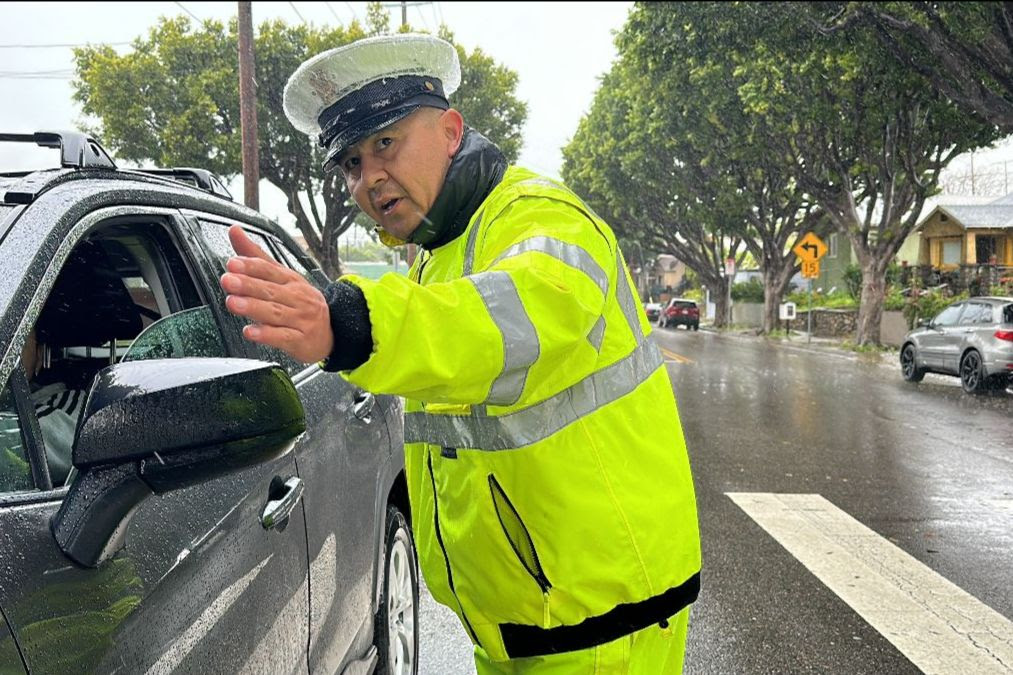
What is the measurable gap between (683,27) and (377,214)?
608 inches

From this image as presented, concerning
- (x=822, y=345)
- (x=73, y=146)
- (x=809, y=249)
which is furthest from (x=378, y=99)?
(x=809, y=249)

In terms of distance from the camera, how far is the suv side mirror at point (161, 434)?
110 cm

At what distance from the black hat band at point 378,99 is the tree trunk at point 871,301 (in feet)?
73.6

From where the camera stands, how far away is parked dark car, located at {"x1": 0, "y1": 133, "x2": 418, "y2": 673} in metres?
1.13

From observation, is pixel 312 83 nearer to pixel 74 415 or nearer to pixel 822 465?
pixel 74 415

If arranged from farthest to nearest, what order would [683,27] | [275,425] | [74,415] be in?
1. [683,27]
2. [74,415]
3. [275,425]

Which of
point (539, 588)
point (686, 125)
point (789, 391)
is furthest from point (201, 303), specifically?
point (686, 125)

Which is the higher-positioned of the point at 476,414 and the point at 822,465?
the point at 476,414

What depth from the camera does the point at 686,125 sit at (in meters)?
24.0

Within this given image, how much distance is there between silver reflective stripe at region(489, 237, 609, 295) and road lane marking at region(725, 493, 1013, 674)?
2.77m

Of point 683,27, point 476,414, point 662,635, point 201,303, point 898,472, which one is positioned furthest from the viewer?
point 683,27

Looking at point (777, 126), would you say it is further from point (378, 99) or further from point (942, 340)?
point (378, 99)

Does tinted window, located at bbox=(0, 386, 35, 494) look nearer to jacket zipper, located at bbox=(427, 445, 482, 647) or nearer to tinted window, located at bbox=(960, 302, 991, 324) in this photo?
jacket zipper, located at bbox=(427, 445, 482, 647)

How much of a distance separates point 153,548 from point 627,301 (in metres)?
0.95
